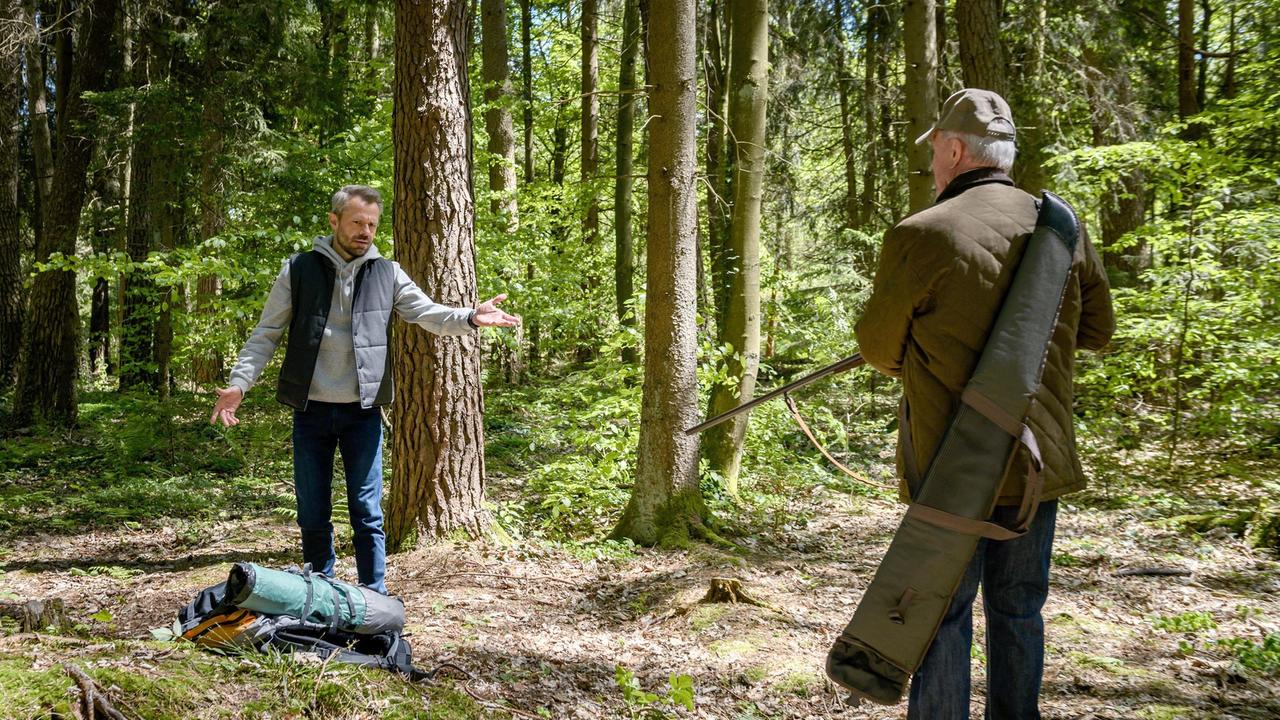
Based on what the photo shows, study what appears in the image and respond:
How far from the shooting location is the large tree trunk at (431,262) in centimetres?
508

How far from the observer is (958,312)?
241 cm

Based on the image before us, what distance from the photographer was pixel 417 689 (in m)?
3.01

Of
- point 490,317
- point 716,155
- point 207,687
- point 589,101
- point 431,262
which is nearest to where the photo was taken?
point 207,687

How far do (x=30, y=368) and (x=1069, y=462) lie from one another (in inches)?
477

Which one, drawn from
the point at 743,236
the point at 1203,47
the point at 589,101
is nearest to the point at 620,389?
the point at 743,236

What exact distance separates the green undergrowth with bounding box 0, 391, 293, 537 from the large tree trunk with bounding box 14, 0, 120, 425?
2.08 ft

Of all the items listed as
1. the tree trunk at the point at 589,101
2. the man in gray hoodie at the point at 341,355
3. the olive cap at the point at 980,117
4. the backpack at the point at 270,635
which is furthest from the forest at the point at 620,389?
the olive cap at the point at 980,117

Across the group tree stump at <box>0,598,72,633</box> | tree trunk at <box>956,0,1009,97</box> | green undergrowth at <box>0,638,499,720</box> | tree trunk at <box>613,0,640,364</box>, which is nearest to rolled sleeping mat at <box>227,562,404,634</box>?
green undergrowth at <box>0,638,499,720</box>

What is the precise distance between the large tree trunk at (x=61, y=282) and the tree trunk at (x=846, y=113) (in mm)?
10427

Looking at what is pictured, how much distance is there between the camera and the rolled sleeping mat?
2.94 meters

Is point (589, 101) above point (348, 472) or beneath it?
above

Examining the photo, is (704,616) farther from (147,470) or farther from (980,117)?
(147,470)

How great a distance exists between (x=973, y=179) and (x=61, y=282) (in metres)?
11.5

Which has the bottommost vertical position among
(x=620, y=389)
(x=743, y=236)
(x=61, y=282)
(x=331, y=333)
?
(x=620, y=389)
